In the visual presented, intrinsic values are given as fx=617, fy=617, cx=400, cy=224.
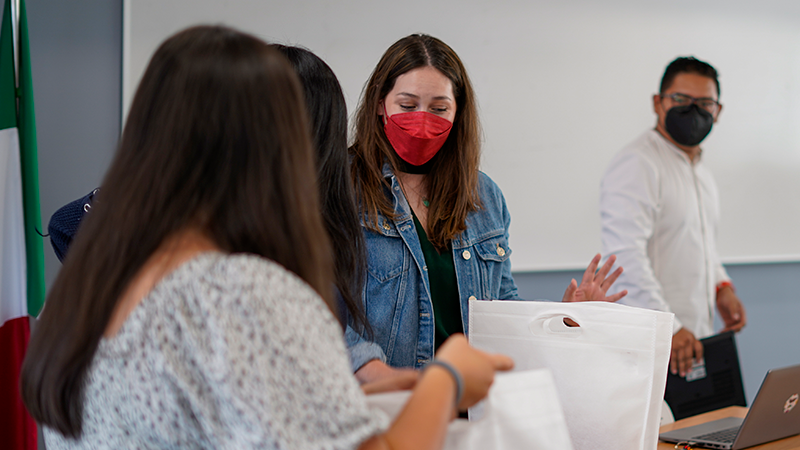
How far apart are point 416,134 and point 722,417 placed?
1111mm

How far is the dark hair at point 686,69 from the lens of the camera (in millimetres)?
2695

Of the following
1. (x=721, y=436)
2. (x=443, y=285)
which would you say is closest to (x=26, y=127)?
(x=443, y=285)

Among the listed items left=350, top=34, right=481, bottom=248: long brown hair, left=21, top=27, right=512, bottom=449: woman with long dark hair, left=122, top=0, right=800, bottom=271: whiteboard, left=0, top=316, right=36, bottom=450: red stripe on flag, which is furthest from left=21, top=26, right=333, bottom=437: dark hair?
left=122, top=0, right=800, bottom=271: whiteboard

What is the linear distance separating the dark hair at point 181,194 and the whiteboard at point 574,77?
1811mm

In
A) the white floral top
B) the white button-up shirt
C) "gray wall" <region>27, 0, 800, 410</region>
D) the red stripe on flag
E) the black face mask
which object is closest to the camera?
the white floral top

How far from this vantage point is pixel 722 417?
163 centimetres

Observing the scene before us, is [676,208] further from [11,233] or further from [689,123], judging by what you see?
[11,233]

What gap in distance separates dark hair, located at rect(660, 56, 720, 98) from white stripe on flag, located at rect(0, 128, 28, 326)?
102 inches

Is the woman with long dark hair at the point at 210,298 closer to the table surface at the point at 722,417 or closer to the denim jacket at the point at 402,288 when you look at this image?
the denim jacket at the point at 402,288

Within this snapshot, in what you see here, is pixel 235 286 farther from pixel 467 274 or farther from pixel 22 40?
pixel 22 40

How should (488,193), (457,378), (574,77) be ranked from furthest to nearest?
(574,77) → (488,193) → (457,378)

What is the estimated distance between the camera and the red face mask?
54.1 inches

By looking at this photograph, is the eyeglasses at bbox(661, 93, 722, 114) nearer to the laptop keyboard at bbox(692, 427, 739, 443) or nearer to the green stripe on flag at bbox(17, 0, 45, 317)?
the laptop keyboard at bbox(692, 427, 739, 443)

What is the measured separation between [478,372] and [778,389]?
1.01 meters
